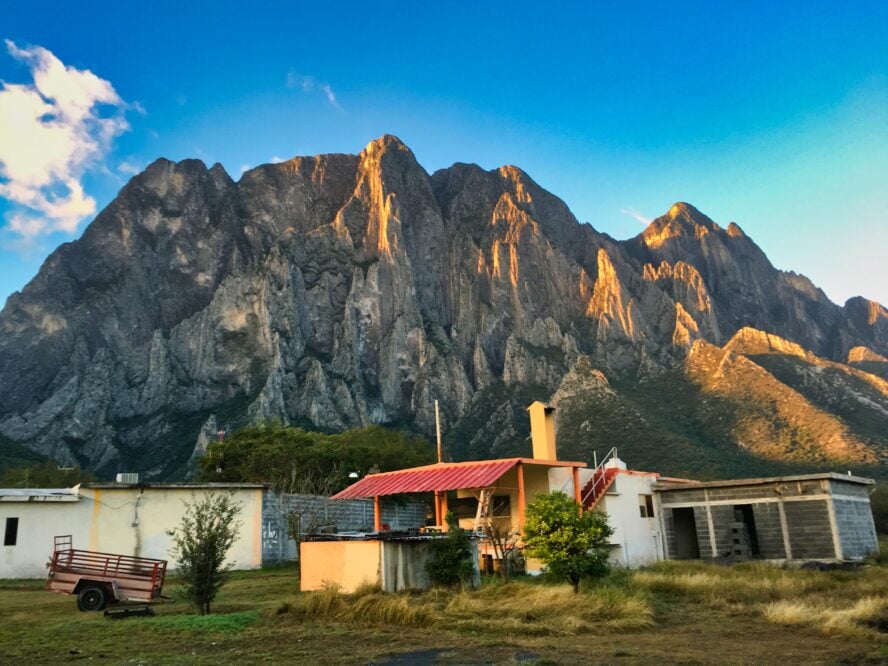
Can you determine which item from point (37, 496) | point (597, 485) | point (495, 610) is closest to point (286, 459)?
point (37, 496)

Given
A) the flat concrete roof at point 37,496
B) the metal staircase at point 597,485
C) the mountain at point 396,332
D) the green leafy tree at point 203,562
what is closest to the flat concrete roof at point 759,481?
the metal staircase at point 597,485

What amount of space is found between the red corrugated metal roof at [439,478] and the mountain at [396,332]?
48050 mm

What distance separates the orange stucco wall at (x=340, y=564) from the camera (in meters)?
17.2

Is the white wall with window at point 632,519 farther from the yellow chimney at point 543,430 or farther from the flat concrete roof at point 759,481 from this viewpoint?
the yellow chimney at point 543,430

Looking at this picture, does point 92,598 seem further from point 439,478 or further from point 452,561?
point 439,478

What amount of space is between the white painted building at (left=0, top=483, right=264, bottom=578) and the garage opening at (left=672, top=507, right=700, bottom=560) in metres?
19.7

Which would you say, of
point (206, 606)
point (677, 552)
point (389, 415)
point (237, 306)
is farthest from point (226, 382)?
point (206, 606)

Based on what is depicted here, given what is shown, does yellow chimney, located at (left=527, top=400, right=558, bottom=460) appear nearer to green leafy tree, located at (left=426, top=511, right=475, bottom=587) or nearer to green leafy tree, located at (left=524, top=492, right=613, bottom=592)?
green leafy tree, located at (left=524, top=492, right=613, bottom=592)

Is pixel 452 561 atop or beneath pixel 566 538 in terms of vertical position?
beneath

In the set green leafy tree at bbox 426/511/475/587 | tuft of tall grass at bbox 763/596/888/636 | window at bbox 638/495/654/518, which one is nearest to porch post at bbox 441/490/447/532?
green leafy tree at bbox 426/511/475/587

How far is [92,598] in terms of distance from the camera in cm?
1625

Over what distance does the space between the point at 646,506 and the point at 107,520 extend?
22320 millimetres

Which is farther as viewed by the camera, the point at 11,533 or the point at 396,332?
the point at 396,332

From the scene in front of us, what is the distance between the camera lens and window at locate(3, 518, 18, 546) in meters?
26.5
